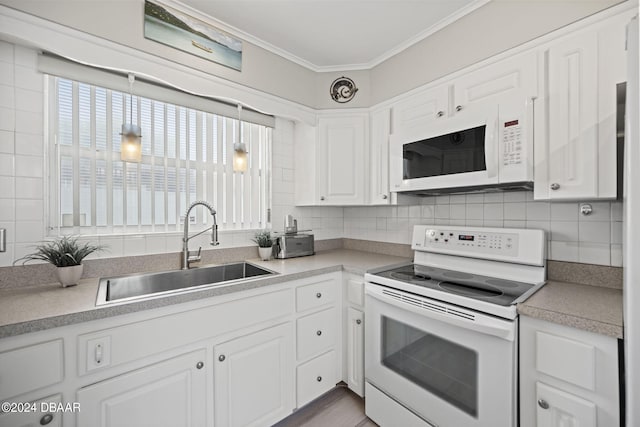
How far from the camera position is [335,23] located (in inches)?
71.1

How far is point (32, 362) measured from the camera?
3.05ft

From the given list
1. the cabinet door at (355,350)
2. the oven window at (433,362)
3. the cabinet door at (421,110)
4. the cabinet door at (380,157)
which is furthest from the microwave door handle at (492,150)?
the cabinet door at (355,350)

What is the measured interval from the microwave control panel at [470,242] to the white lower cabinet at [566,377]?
1.86 feet

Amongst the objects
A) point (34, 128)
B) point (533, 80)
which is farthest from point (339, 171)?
point (34, 128)

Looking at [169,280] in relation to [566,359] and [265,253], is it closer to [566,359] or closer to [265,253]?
[265,253]

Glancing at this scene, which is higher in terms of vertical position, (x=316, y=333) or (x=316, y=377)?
(x=316, y=333)

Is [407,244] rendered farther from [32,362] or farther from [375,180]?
[32,362]

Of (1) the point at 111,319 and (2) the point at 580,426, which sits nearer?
(2) the point at 580,426

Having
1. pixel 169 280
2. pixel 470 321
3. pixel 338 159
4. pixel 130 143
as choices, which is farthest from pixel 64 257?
pixel 470 321

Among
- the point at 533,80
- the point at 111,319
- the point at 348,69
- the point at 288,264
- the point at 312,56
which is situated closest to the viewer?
the point at 111,319

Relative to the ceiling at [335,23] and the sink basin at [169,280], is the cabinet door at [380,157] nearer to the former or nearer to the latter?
the ceiling at [335,23]

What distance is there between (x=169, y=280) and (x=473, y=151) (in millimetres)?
2018

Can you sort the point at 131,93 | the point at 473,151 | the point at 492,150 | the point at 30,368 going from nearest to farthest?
1. the point at 30,368
2. the point at 492,150
3. the point at 473,151
4. the point at 131,93

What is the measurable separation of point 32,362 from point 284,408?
1242mm
